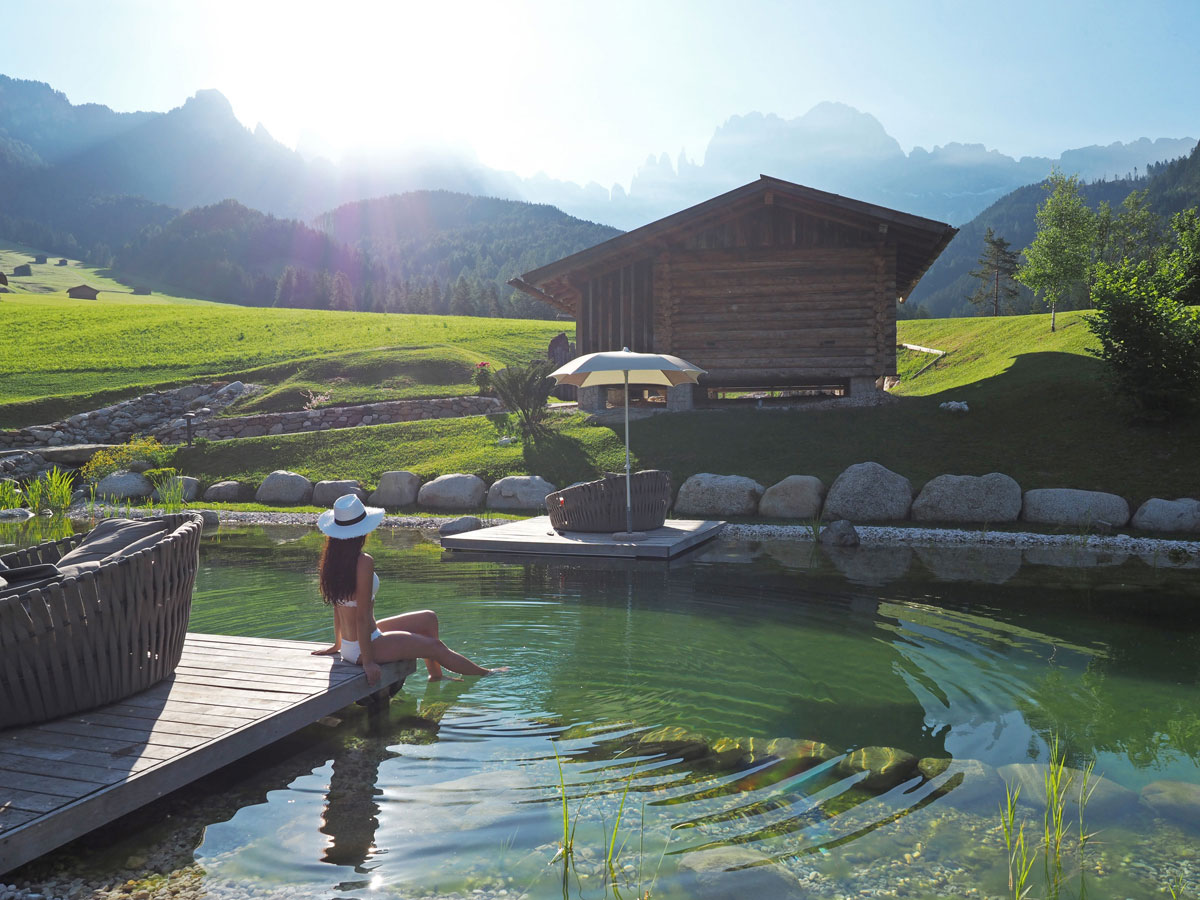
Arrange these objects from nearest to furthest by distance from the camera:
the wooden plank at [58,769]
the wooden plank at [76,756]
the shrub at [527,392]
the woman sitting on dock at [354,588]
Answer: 1. the wooden plank at [58,769]
2. the wooden plank at [76,756]
3. the woman sitting on dock at [354,588]
4. the shrub at [527,392]

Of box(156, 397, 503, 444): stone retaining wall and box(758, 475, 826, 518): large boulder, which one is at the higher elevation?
box(156, 397, 503, 444): stone retaining wall

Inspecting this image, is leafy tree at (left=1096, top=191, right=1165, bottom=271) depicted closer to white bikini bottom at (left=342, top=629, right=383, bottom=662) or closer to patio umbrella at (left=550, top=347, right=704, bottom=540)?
patio umbrella at (left=550, top=347, right=704, bottom=540)

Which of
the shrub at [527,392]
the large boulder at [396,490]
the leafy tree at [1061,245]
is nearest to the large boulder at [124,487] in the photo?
the large boulder at [396,490]

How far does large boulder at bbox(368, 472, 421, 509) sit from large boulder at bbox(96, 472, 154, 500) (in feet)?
20.3

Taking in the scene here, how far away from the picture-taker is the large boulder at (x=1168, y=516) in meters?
13.5

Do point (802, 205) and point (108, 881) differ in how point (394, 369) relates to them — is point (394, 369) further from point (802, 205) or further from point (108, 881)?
point (108, 881)

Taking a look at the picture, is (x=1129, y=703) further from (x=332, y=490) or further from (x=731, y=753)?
(x=332, y=490)

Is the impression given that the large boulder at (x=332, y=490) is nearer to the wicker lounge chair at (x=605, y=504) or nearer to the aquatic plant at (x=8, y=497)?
the aquatic plant at (x=8, y=497)

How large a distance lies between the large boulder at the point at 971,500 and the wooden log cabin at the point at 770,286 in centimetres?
718

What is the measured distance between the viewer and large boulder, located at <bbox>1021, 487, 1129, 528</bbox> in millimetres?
14109

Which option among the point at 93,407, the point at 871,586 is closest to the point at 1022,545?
the point at 871,586

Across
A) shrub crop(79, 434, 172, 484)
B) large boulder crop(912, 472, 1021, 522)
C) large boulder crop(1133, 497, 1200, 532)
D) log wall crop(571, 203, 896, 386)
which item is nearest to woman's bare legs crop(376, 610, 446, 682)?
large boulder crop(912, 472, 1021, 522)

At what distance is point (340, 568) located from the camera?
6.09m

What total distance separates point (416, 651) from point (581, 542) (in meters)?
6.20
